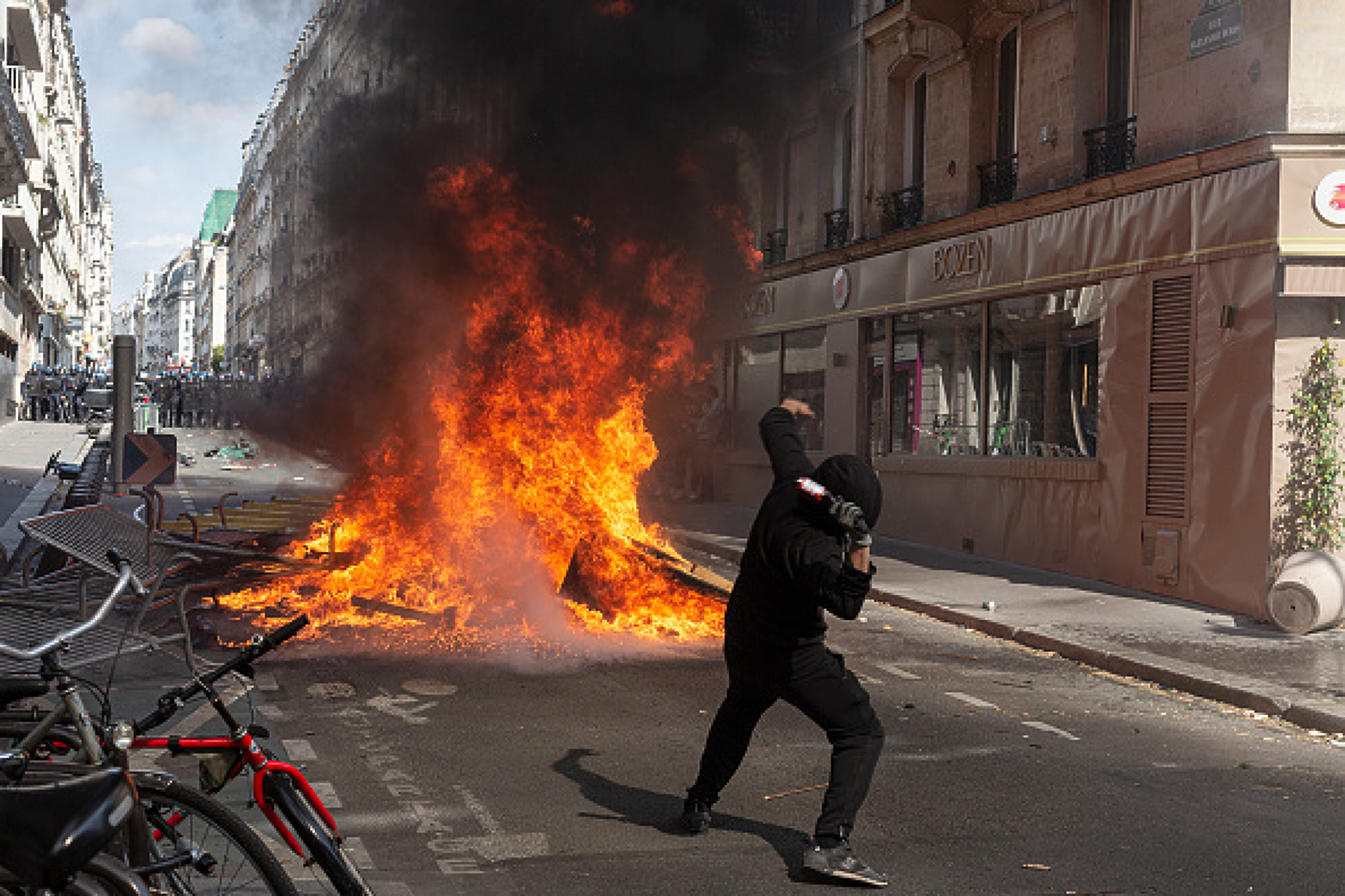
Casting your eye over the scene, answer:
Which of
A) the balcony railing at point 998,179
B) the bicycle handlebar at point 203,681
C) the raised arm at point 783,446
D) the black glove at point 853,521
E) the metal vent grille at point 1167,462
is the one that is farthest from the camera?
the balcony railing at point 998,179

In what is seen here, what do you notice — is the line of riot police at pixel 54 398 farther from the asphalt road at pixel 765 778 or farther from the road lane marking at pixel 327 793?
the road lane marking at pixel 327 793

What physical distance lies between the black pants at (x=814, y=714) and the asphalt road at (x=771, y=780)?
27 centimetres

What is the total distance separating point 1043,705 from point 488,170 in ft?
23.8

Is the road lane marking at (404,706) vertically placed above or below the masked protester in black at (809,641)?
below

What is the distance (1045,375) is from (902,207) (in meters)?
4.20

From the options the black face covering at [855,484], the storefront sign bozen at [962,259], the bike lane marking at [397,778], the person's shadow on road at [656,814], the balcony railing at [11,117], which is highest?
the balcony railing at [11,117]

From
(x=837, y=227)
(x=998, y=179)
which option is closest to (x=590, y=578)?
(x=998, y=179)

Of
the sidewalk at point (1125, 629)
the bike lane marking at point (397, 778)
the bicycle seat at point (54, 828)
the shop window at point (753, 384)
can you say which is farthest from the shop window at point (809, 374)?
the bicycle seat at point (54, 828)

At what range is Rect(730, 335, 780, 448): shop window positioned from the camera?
→ 70.6ft

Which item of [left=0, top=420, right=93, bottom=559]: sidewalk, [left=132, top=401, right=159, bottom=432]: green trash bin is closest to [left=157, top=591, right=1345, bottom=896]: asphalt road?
[left=0, top=420, right=93, bottom=559]: sidewalk

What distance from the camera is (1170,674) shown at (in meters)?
8.84

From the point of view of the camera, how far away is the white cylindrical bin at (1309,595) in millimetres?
10242

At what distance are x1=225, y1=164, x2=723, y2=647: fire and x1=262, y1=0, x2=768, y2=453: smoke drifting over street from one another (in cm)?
7

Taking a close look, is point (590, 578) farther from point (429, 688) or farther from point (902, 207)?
point (902, 207)
